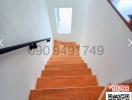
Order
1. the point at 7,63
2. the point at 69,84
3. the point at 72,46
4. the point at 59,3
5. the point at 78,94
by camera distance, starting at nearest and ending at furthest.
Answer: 1. the point at 7,63
2. the point at 78,94
3. the point at 69,84
4. the point at 59,3
5. the point at 72,46

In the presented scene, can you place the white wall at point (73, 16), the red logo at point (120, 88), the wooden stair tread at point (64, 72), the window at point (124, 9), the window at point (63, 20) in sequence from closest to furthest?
the red logo at point (120, 88), the window at point (124, 9), the wooden stair tread at point (64, 72), the white wall at point (73, 16), the window at point (63, 20)

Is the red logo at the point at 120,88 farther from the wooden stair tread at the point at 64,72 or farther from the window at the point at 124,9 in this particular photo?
the wooden stair tread at the point at 64,72

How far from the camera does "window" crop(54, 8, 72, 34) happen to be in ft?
22.6

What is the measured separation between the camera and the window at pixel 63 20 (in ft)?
22.6

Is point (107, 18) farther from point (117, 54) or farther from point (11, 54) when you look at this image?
point (11, 54)

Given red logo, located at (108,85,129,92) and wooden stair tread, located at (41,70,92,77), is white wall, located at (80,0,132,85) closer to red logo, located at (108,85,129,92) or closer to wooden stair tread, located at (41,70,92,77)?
red logo, located at (108,85,129,92)

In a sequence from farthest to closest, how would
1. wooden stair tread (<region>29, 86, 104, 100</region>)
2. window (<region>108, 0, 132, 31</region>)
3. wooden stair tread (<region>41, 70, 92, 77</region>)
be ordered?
wooden stair tread (<region>41, 70, 92, 77</region>) → wooden stair tread (<region>29, 86, 104, 100</region>) → window (<region>108, 0, 132, 31</region>)

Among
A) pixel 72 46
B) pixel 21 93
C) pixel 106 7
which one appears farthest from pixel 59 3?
pixel 21 93

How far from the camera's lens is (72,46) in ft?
26.7

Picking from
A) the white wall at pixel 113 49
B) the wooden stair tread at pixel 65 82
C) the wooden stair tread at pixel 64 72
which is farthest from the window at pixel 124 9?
the wooden stair tread at pixel 64 72

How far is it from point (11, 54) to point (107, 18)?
4.76 ft

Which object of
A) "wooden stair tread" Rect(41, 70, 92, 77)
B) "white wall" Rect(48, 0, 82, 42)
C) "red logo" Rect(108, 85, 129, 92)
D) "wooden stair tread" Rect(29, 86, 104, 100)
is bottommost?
"wooden stair tread" Rect(29, 86, 104, 100)

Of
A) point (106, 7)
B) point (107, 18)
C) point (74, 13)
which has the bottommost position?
point (107, 18)

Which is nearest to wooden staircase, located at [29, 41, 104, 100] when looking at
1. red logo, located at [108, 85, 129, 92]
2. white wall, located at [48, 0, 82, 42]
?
red logo, located at [108, 85, 129, 92]
